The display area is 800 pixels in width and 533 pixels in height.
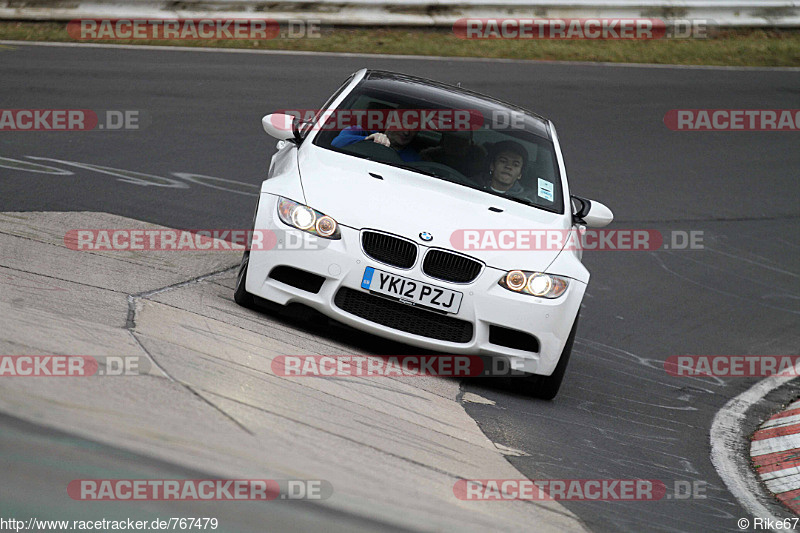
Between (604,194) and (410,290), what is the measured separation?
273 inches

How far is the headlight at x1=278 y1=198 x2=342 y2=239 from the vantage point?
5957 millimetres

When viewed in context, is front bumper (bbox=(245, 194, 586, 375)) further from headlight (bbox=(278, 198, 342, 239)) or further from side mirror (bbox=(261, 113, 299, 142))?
side mirror (bbox=(261, 113, 299, 142))

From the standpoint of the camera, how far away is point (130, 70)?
1451cm

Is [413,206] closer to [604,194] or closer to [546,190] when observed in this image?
[546,190]

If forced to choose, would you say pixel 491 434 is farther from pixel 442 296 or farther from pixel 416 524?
pixel 416 524

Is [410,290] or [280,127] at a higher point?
[280,127]

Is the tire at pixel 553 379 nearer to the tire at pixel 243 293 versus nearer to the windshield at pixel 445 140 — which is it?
the windshield at pixel 445 140


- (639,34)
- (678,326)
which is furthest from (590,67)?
(678,326)

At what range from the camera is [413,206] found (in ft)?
20.2

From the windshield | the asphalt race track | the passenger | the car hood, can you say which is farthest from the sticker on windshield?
the asphalt race track

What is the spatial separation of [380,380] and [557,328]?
112cm

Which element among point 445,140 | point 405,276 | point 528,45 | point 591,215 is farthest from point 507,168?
point 528,45

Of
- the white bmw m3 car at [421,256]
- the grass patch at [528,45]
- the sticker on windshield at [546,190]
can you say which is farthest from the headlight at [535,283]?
the grass patch at [528,45]

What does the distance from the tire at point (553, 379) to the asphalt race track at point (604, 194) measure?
0.34 feet
